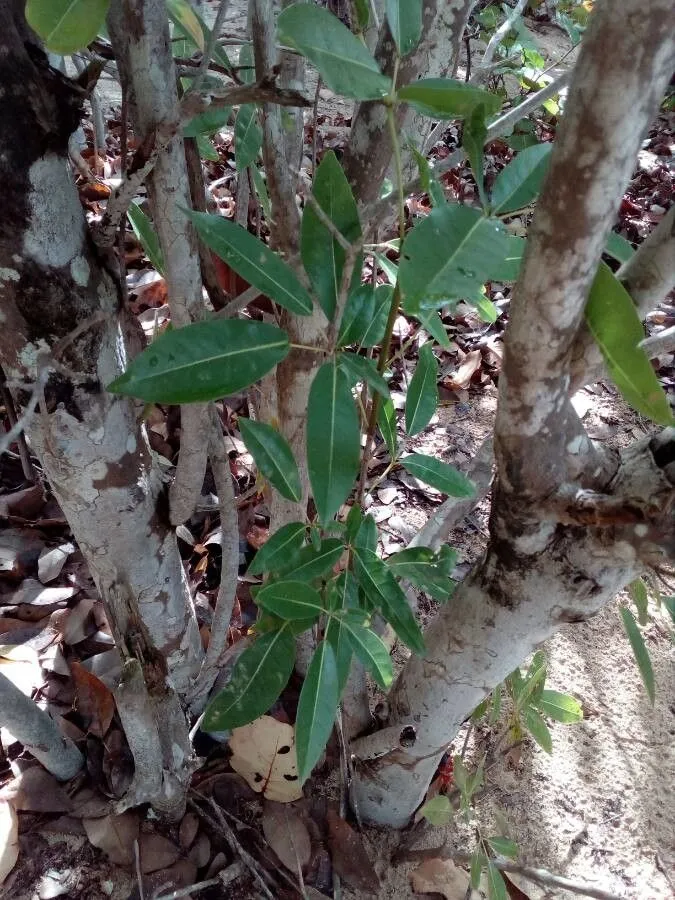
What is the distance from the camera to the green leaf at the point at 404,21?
1.58 feet

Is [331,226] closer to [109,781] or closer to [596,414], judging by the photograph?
[109,781]

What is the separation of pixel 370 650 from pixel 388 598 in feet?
0.17

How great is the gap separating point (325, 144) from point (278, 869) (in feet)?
7.97

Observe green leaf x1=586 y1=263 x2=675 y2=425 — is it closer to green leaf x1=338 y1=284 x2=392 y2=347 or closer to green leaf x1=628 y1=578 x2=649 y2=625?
green leaf x1=338 y1=284 x2=392 y2=347

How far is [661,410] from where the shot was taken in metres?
0.43

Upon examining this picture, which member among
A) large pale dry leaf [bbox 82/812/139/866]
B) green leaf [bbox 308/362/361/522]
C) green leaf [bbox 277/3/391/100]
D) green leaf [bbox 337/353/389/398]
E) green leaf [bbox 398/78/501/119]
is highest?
green leaf [bbox 277/3/391/100]

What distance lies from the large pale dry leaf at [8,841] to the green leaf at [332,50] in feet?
3.13

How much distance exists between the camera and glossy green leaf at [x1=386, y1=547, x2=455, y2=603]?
744 mm

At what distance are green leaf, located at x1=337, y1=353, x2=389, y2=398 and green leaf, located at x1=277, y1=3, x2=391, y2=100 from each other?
0.18 meters

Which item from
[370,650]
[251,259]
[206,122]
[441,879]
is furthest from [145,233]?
[441,879]

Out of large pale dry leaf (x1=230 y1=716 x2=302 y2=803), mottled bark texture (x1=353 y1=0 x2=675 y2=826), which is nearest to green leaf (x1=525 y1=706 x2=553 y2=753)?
mottled bark texture (x1=353 y1=0 x2=675 y2=826)

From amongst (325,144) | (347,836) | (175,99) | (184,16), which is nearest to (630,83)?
(175,99)

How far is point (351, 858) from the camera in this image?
Result: 99 cm

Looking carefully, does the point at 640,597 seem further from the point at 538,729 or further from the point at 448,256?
the point at 448,256
